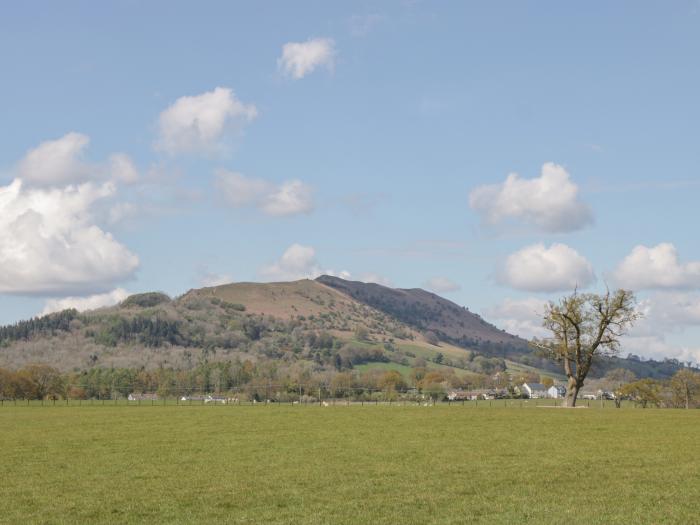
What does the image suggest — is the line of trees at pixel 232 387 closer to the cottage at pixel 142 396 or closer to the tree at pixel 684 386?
the tree at pixel 684 386

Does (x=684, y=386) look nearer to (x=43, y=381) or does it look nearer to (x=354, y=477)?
(x=354, y=477)

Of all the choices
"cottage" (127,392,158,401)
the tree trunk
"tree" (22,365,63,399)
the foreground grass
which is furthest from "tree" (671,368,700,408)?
"tree" (22,365,63,399)

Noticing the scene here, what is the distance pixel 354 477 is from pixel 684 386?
308 feet

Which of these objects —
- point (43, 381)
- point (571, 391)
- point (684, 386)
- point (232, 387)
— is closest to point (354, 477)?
point (571, 391)

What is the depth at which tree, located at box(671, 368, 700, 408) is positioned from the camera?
10756 centimetres

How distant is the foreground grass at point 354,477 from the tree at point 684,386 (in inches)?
2649

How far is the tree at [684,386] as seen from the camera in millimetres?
107562

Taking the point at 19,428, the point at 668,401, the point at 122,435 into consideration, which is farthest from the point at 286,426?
the point at 668,401

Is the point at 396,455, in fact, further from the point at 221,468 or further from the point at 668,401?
the point at 668,401

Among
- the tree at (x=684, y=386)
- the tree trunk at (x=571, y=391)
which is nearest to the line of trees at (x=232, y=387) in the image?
the tree at (x=684, y=386)

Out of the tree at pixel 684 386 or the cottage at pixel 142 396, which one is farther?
the cottage at pixel 142 396

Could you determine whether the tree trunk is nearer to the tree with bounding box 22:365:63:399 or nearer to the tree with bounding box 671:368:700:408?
the tree with bounding box 671:368:700:408

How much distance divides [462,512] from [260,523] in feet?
16.4

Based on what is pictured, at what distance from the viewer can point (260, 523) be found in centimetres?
1844
